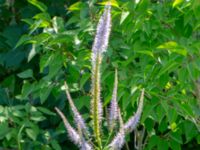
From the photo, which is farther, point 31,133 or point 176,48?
point 31,133

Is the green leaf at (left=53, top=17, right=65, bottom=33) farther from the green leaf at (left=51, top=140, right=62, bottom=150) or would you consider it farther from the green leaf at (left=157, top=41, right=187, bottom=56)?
the green leaf at (left=157, top=41, right=187, bottom=56)

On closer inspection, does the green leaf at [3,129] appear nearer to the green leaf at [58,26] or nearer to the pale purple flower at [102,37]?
the green leaf at [58,26]

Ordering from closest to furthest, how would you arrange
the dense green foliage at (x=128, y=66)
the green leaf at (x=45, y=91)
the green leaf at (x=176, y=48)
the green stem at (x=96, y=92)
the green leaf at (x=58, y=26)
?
the green stem at (x=96, y=92), the green leaf at (x=176, y=48), the dense green foliage at (x=128, y=66), the green leaf at (x=58, y=26), the green leaf at (x=45, y=91)

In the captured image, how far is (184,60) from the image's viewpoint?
266 centimetres

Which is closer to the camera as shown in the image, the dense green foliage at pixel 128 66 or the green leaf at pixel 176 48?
the green leaf at pixel 176 48

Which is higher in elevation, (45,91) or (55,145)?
(45,91)

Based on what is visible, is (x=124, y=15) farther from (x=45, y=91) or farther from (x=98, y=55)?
(x=98, y=55)

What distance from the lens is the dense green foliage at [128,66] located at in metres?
2.81

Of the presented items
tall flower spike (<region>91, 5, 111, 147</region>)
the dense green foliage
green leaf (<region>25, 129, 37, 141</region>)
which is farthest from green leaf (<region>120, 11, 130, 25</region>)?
tall flower spike (<region>91, 5, 111, 147</region>)

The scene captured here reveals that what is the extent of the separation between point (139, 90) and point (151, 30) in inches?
12.0

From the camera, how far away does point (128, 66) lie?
3180 millimetres

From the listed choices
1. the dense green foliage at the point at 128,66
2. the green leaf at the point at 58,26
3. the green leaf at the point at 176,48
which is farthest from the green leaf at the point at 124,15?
the green leaf at the point at 58,26

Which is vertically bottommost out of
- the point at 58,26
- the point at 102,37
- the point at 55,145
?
the point at 55,145

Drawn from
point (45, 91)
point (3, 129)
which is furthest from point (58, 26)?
point (3, 129)
